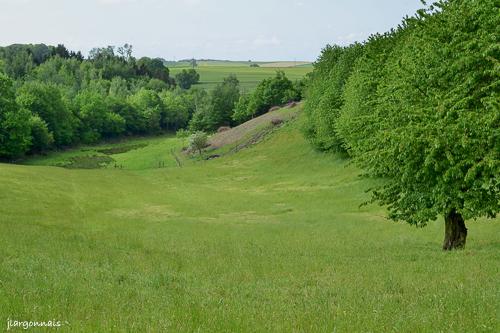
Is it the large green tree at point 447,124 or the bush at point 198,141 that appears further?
the bush at point 198,141

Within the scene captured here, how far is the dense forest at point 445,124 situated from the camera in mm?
19531

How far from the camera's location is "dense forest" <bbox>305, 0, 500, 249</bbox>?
64.1 feet

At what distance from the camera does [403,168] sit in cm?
2220

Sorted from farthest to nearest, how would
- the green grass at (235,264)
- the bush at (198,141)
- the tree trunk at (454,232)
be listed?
the bush at (198,141), the tree trunk at (454,232), the green grass at (235,264)

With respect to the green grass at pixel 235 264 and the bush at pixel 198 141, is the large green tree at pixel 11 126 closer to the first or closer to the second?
the bush at pixel 198 141

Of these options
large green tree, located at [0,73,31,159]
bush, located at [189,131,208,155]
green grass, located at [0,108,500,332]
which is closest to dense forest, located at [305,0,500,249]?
green grass, located at [0,108,500,332]

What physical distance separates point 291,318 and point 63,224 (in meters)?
33.2

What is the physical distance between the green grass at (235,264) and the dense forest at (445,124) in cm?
253

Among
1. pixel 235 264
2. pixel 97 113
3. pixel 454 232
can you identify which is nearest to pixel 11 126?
pixel 97 113

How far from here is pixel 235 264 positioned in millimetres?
19438

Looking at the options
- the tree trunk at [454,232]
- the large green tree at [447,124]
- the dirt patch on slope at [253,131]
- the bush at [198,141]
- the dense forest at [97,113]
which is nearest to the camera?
the large green tree at [447,124]

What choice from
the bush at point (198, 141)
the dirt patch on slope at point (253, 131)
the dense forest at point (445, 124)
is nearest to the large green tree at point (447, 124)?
the dense forest at point (445, 124)

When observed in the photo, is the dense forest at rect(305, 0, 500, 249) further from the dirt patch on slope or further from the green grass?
the dirt patch on slope

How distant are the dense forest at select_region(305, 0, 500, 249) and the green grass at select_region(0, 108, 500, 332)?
2532mm
